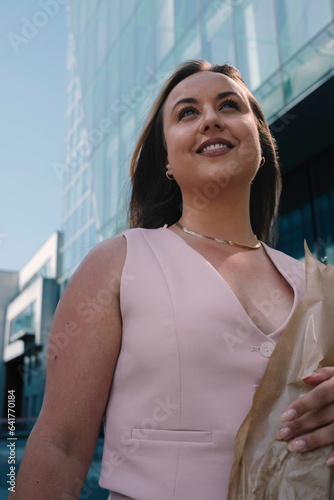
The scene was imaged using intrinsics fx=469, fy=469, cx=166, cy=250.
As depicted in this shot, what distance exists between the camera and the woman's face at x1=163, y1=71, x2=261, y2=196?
1.41 metres

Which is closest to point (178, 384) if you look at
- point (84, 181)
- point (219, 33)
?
point (219, 33)

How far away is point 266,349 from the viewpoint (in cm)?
111

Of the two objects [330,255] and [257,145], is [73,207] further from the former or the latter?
[257,145]

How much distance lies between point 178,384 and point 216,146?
2.38ft

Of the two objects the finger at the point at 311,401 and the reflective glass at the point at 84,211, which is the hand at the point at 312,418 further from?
the reflective glass at the point at 84,211

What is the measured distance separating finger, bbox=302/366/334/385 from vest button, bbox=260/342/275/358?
19 cm

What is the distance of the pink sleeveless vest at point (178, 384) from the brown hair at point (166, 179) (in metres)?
0.66

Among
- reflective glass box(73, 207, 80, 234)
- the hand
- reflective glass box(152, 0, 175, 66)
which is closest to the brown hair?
the hand

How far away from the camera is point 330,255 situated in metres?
6.29

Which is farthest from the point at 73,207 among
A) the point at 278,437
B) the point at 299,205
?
the point at 278,437

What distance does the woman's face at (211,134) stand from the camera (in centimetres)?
141

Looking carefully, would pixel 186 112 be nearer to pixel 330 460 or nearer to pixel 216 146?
pixel 216 146

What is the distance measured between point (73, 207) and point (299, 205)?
10837 mm

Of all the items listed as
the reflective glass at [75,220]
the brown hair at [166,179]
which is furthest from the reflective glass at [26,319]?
the brown hair at [166,179]
